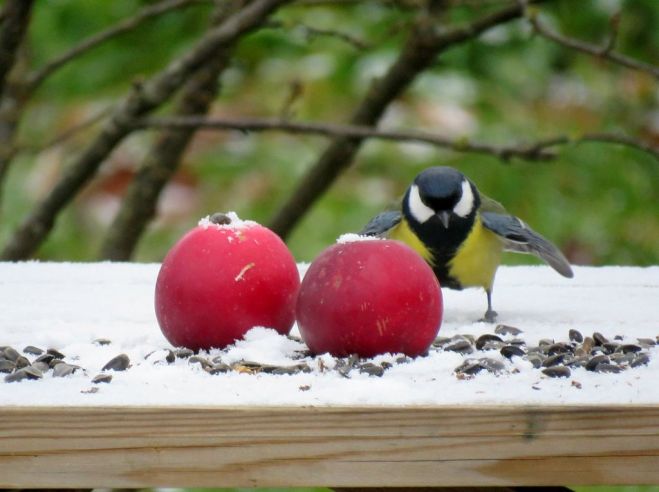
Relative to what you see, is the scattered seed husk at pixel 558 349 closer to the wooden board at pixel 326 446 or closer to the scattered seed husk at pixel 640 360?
the scattered seed husk at pixel 640 360

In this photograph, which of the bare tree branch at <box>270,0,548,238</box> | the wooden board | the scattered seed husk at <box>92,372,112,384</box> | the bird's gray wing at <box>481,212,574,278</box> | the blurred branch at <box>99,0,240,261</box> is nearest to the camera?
the wooden board

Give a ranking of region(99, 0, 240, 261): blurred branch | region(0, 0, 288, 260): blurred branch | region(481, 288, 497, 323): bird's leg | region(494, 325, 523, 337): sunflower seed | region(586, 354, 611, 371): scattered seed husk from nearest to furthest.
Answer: region(586, 354, 611, 371): scattered seed husk, region(494, 325, 523, 337): sunflower seed, region(481, 288, 497, 323): bird's leg, region(0, 0, 288, 260): blurred branch, region(99, 0, 240, 261): blurred branch

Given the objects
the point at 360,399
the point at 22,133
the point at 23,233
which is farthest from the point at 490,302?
the point at 22,133

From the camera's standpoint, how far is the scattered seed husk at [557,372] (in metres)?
1.64

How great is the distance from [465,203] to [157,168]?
3.46 feet

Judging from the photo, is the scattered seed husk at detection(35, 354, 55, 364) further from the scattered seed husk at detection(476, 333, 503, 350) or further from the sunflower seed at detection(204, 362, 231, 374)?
the scattered seed husk at detection(476, 333, 503, 350)

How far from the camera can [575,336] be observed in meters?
1.99

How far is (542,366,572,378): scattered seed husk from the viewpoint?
164cm

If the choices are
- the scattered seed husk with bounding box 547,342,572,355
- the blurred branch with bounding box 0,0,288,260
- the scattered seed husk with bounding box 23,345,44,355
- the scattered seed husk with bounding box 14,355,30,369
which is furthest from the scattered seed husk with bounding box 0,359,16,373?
the blurred branch with bounding box 0,0,288,260

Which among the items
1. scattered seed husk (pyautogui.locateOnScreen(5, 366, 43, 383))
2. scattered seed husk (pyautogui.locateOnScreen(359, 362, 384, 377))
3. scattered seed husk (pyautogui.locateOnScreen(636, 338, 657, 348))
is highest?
scattered seed husk (pyautogui.locateOnScreen(5, 366, 43, 383))

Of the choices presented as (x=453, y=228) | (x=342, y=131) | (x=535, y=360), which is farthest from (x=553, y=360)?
(x=342, y=131)

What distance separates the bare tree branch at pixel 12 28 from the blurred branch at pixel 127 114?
0.29 meters

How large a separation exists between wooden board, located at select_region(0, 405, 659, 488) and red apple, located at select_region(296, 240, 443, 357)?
0.43 m

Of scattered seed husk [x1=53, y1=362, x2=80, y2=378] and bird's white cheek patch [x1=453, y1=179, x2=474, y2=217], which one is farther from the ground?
scattered seed husk [x1=53, y1=362, x2=80, y2=378]
